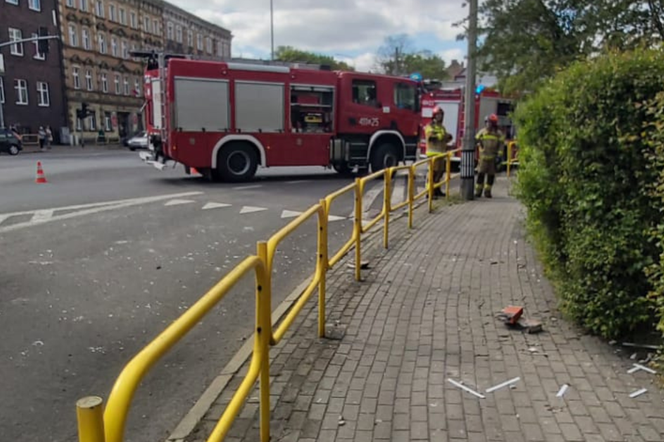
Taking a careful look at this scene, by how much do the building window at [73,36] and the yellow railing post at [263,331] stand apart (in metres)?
52.6

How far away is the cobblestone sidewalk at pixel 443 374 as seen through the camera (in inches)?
127

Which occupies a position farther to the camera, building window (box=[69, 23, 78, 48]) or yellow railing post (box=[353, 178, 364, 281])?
building window (box=[69, 23, 78, 48])

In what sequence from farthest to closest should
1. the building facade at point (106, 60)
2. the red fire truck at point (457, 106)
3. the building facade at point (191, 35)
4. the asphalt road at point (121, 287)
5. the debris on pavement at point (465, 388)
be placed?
the building facade at point (191, 35), the building facade at point (106, 60), the red fire truck at point (457, 106), the asphalt road at point (121, 287), the debris on pavement at point (465, 388)

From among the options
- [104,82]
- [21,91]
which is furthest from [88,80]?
[21,91]

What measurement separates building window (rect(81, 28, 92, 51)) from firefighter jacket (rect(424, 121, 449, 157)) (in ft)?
152

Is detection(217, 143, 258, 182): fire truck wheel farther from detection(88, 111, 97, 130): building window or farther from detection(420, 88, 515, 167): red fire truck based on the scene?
detection(88, 111, 97, 130): building window

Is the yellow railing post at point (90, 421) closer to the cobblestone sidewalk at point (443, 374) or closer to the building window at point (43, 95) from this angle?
the cobblestone sidewalk at point (443, 374)

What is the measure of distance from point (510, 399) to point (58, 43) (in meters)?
51.3

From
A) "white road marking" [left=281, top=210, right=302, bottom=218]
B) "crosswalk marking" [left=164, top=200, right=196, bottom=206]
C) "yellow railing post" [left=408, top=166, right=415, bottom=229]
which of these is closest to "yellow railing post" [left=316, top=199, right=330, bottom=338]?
"yellow railing post" [left=408, top=166, right=415, bottom=229]

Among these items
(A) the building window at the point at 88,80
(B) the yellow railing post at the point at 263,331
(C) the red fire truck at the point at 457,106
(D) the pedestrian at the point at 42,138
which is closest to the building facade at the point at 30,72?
(D) the pedestrian at the point at 42,138

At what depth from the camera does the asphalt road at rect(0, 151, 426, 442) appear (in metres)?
3.74

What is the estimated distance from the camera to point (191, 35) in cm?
6850

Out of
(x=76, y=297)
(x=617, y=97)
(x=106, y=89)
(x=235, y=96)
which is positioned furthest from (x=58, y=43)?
(x=617, y=97)

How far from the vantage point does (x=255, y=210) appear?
11.0 m
